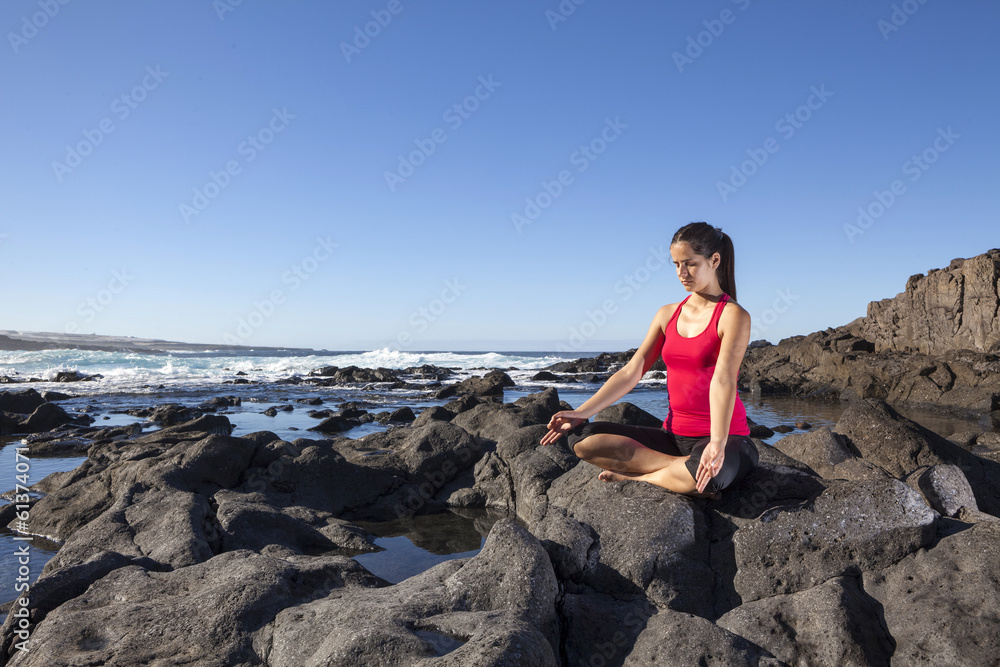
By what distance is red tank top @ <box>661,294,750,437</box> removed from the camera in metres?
3.88

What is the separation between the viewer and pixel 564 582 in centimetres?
405

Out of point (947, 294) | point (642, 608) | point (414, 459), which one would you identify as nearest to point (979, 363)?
point (947, 294)

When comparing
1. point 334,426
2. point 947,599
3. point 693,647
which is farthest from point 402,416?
point 947,599

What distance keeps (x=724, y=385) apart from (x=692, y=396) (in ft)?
1.41

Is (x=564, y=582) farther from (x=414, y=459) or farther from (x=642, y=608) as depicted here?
(x=414, y=459)

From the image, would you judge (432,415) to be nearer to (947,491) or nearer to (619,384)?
(619,384)

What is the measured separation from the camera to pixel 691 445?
4.11m

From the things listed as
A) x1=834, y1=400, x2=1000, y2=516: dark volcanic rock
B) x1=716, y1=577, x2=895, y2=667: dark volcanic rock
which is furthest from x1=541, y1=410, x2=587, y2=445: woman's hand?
x1=834, y1=400, x2=1000, y2=516: dark volcanic rock

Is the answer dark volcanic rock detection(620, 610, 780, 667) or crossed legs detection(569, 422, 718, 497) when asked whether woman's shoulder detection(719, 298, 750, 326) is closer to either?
crossed legs detection(569, 422, 718, 497)

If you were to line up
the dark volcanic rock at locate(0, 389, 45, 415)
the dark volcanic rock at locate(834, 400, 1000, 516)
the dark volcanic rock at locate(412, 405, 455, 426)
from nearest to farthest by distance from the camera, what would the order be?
the dark volcanic rock at locate(834, 400, 1000, 516) < the dark volcanic rock at locate(412, 405, 455, 426) < the dark volcanic rock at locate(0, 389, 45, 415)

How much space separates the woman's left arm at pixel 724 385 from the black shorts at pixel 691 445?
100mm

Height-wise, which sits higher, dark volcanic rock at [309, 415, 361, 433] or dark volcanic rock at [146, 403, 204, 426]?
dark volcanic rock at [309, 415, 361, 433]

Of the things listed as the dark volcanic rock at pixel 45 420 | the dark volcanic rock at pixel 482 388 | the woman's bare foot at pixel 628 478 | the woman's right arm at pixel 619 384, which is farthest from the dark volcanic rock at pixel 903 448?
the dark volcanic rock at pixel 482 388

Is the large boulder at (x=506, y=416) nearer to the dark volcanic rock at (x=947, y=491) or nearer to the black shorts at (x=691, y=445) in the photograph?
the black shorts at (x=691, y=445)
